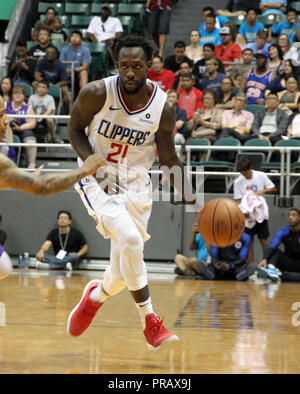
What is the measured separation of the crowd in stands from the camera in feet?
37.7

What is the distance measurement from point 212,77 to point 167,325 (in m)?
7.48

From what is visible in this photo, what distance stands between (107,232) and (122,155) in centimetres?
60

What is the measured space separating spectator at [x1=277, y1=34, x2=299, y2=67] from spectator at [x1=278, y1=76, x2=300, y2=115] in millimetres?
1054

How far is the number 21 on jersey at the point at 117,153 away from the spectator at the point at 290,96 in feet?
23.2

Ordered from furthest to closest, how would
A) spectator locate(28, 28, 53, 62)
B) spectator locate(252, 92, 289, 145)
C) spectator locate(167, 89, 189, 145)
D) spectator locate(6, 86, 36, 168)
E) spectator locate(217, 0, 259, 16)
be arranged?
spectator locate(217, 0, 259, 16)
spectator locate(28, 28, 53, 62)
spectator locate(6, 86, 36, 168)
spectator locate(167, 89, 189, 145)
spectator locate(252, 92, 289, 145)

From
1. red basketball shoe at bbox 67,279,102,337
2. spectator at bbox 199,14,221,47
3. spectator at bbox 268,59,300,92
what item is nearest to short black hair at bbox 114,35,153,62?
red basketball shoe at bbox 67,279,102,337

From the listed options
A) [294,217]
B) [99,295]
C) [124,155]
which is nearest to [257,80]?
[294,217]

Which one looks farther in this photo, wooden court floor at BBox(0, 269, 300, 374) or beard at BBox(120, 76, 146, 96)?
beard at BBox(120, 76, 146, 96)

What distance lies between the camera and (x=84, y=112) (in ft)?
16.0

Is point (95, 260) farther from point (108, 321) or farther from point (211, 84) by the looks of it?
point (108, 321)

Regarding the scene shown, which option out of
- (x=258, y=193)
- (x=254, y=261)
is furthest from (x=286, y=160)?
(x=254, y=261)

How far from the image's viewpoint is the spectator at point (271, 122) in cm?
1112

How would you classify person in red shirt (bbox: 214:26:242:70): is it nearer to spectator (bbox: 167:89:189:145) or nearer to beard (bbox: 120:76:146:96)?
spectator (bbox: 167:89:189:145)

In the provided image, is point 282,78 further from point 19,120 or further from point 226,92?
point 19,120
